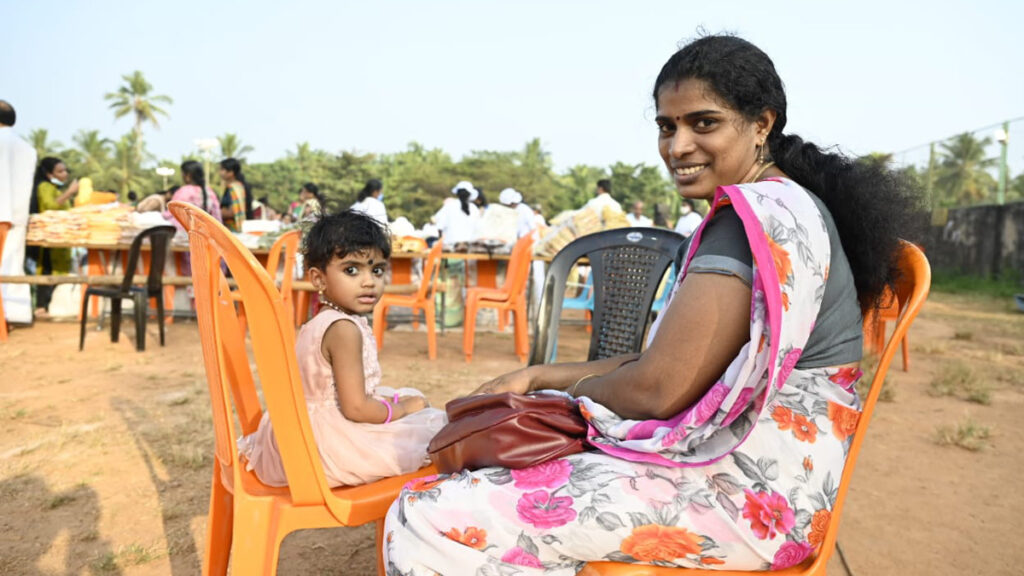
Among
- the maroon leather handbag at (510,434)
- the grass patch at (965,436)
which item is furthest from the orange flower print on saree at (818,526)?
the grass patch at (965,436)

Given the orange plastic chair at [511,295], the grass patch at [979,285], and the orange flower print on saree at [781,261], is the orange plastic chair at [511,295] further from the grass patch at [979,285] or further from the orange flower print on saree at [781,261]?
the grass patch at [979,285]

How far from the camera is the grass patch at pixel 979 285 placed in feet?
44.8

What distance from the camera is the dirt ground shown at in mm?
Result: 2777

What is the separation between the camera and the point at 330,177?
39344 millimetres

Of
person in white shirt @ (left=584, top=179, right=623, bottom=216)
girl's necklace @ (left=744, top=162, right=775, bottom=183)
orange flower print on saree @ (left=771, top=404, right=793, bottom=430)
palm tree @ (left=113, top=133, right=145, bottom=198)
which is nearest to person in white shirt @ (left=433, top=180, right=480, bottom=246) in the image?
person in white shirt @ (left=584, top=179, right=623, bottom=216)

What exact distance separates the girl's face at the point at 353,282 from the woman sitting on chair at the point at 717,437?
778mm

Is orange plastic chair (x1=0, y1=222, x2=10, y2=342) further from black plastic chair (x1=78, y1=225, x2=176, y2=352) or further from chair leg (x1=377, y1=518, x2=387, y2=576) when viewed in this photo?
chair leg (x1=377, y1=518, x2=387, y2=576)

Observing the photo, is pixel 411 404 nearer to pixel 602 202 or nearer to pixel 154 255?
pixel 154 255

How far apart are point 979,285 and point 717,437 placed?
1624 centimetres

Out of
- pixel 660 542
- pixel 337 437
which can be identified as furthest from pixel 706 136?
pixel 337 437

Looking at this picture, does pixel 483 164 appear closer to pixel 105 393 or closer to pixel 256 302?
pixel 105 393

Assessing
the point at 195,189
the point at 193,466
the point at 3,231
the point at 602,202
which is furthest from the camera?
the point at 602,202

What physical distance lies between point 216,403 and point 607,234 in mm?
1818

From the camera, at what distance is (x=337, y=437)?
1.86m
